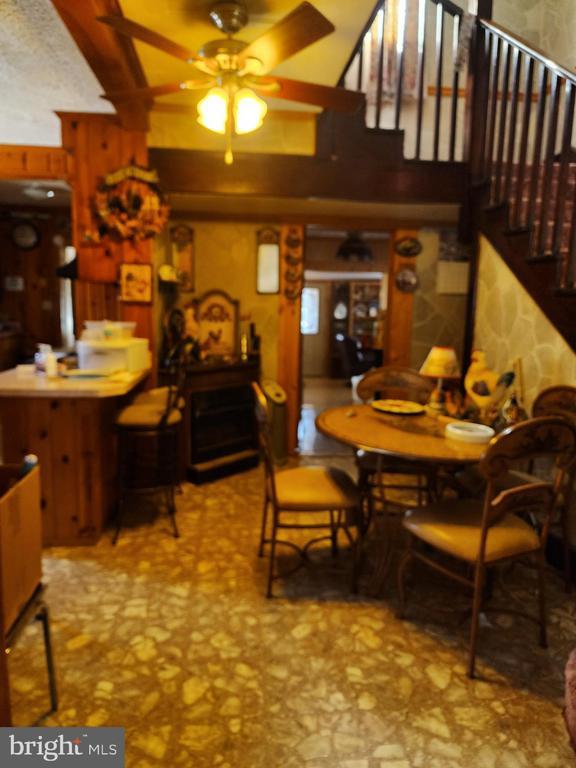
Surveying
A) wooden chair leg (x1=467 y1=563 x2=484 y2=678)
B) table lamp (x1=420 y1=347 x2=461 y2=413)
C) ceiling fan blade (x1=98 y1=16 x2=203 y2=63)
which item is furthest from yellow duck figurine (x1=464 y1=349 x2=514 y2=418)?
ceiling fan blade (x1=98 y1=16 x2=203 y2=63)

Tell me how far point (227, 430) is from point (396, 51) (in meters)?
3.91

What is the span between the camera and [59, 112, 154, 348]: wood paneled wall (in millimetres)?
3592

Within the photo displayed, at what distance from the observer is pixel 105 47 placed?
8.10 feet

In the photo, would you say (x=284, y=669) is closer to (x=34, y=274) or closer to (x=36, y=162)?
(x=36, y=162)

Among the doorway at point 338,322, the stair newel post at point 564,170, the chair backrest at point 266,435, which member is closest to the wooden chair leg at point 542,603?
the chair backrest at point 266,435

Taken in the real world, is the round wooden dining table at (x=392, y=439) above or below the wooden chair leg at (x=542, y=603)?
above

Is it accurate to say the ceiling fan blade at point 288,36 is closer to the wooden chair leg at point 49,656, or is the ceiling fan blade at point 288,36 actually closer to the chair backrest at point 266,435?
the chair backrest at point 266,435

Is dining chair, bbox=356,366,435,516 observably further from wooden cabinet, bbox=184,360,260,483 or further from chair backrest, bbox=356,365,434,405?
wooden cabinet, bbox=184,360,260,483

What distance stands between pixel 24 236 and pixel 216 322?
3782 millimetres

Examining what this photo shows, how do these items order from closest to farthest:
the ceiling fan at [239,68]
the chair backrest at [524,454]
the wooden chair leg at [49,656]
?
the wooden chair leg at [49,656], the chair backrest at [524,454], the ceiling fan at [239,68]

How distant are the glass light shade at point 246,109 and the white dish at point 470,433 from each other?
1636 millimetres

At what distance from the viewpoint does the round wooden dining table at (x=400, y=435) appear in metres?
2.19

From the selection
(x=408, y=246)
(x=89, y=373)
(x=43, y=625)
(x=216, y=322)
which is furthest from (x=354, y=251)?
(x=43, y=625)

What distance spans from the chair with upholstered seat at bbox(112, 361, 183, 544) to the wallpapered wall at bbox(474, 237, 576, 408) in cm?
213
